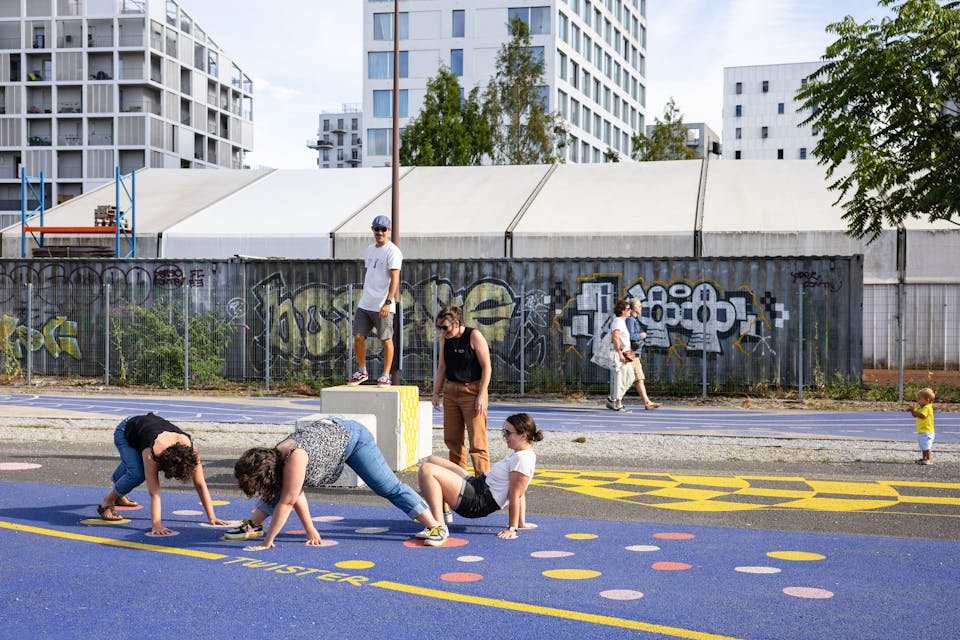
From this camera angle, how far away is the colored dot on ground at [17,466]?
11.0 m

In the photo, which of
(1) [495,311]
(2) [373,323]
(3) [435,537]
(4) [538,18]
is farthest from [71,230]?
(4) [538,18]

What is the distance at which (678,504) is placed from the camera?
9.02m

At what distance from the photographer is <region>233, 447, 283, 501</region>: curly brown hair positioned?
21.9 feet

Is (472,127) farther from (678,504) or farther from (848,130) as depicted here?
(678,504)

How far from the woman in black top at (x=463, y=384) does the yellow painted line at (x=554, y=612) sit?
3.04 metres

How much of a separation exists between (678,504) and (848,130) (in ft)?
40.7

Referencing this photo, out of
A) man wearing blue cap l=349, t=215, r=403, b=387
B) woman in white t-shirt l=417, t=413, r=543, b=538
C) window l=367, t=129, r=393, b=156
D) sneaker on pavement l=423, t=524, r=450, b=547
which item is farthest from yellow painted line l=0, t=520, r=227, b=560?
window l=367, t=129, r=393, b=156

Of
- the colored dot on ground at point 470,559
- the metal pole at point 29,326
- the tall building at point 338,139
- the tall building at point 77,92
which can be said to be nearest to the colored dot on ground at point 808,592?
the colored dot on ground at point 470,559

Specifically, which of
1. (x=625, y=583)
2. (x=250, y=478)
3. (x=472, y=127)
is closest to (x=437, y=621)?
(x=625, y=583)

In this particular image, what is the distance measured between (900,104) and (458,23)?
2302 inches

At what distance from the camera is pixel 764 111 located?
111438 millimetres

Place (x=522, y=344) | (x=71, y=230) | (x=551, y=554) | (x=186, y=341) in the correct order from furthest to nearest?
(x=71, y=230), (x=186, y=341), (x=522, y=344), (x=551, y=554)

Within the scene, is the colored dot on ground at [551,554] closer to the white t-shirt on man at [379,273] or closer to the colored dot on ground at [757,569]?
the colored dot on ground at [757,569]

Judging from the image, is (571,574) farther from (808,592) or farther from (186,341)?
(186,341)
